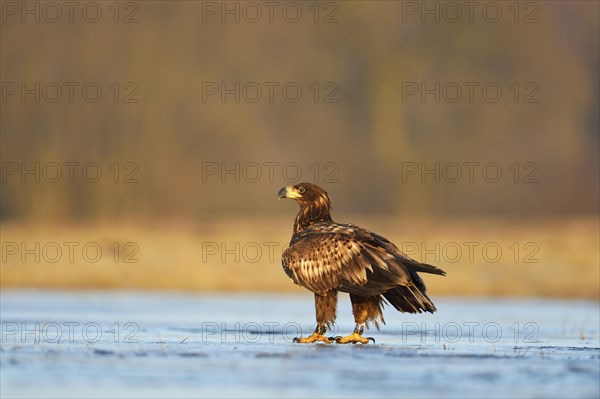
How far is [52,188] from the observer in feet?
159

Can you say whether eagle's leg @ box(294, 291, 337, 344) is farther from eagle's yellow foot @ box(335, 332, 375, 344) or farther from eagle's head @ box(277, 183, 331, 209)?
eagle's head @ box(277, 183, 331, 209)

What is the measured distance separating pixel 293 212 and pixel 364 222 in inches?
573

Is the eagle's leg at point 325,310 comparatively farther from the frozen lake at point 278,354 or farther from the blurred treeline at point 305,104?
the blurred treeline at point 305,104

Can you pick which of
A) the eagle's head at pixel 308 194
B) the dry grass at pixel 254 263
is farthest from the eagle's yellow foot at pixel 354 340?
the dry grass at pixel 254 263

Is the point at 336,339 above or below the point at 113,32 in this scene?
below

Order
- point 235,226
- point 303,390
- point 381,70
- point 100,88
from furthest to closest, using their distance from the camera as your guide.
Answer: point 381,70 → point 100,88 → point 235,226 → point 303,390

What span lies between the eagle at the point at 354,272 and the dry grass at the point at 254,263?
40.0ft

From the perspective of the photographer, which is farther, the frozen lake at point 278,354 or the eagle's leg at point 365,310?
the eagle's leg at point 365,310

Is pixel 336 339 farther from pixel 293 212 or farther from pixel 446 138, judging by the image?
pixel 293 212

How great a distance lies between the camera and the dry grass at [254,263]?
29344mm

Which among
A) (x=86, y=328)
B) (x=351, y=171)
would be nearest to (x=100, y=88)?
(x=351, y=171)

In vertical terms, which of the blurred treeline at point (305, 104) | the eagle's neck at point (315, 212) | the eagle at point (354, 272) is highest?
the blurred treeline at point (305, 104)

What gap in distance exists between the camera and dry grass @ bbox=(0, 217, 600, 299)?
96.3 feet

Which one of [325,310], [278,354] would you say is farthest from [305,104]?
[278,354]
